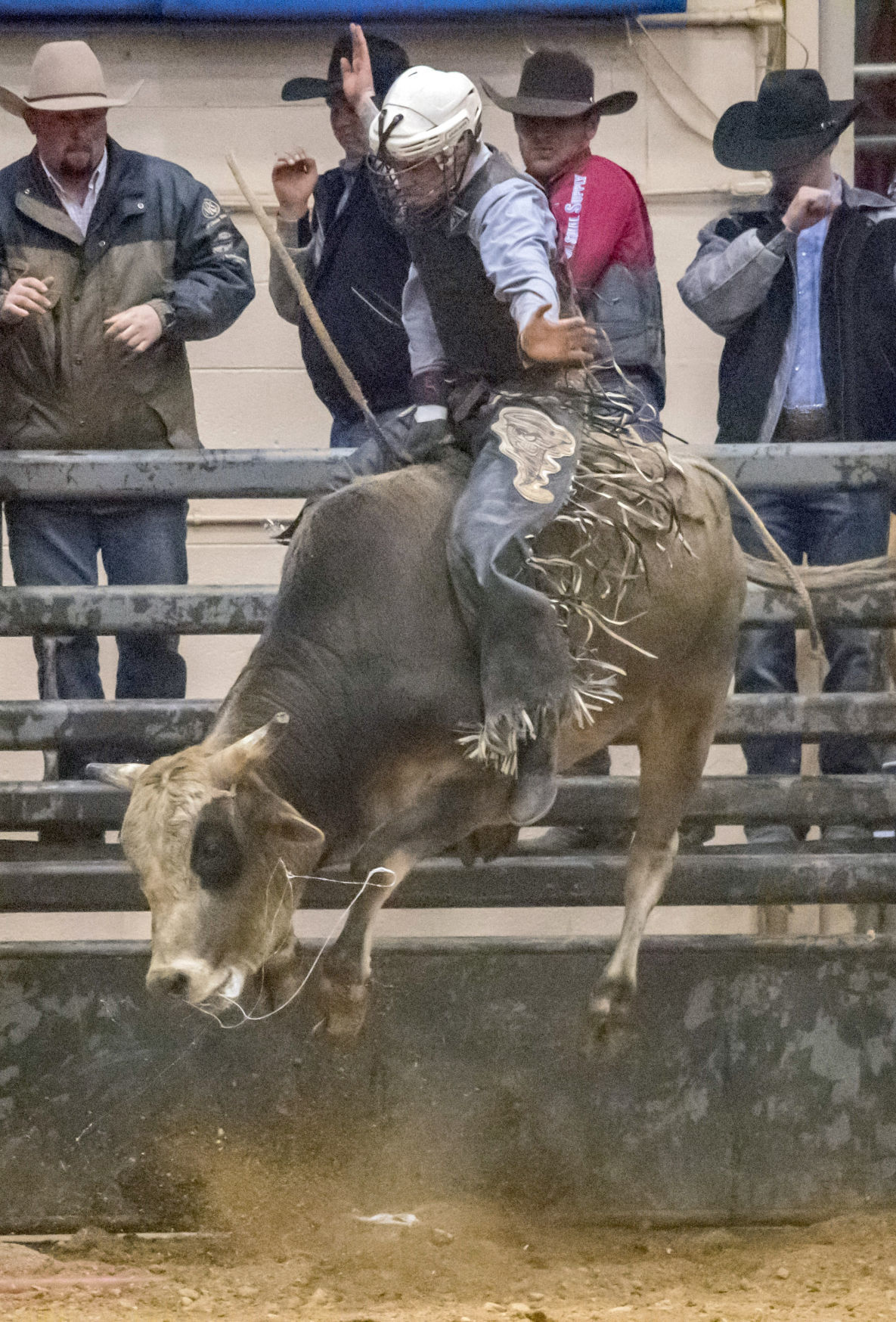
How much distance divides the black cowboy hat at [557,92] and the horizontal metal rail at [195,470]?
120 cm

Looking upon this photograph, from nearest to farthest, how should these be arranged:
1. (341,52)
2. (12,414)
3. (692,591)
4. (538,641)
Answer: (538,641)
(692,591)
(12,414)
(341,52)

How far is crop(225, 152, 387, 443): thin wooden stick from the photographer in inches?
185

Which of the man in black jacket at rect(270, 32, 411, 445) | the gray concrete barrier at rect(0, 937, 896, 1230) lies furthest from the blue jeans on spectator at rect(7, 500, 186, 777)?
the gray concrete barrier at rect(0, 937, 896, 1230)

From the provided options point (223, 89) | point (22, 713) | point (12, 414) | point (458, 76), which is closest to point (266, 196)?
point (223, 89)

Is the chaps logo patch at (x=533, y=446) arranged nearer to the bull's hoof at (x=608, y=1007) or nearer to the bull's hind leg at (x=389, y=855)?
the bull's hind leg at (x=389, y=855)

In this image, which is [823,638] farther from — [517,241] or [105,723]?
[105,723]

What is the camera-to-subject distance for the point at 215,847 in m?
3.87

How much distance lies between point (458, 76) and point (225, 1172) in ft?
10.8

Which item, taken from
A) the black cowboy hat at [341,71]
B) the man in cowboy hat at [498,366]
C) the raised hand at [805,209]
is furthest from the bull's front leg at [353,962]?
the black cowboy hat at [341,71]

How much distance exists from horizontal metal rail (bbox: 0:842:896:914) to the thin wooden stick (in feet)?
4.53

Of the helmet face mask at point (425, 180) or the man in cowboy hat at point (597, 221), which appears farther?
the man in cowboy hat at point (597, 221)

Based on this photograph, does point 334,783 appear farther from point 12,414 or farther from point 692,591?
point 12,414

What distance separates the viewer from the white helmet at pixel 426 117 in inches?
165

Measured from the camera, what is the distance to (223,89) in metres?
5.76
